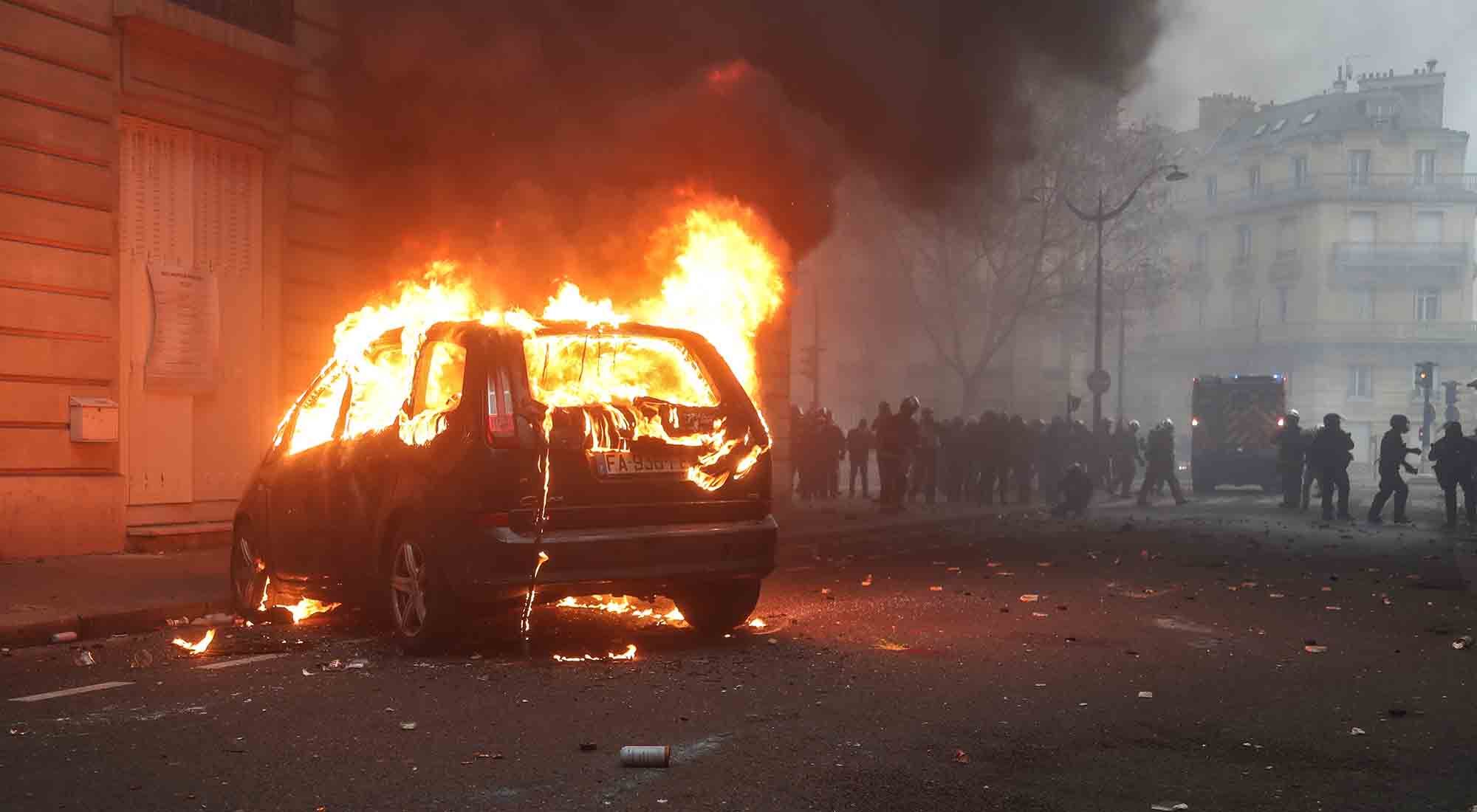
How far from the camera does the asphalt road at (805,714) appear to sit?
13.8 feet

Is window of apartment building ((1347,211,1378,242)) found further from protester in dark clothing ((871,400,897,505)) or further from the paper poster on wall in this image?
the paper poster on wall

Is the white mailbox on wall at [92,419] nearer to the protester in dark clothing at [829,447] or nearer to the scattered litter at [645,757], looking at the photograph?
the scattered litter at [645,757]

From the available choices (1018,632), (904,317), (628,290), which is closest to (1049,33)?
(628,290)

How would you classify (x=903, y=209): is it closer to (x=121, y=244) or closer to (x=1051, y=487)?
(x=121, y=244)

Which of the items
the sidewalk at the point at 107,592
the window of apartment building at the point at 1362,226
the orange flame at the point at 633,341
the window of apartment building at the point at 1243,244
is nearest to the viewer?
the orange flame at the point at 633,341

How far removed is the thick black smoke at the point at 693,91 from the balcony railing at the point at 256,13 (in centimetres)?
67

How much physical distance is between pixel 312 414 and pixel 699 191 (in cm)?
419

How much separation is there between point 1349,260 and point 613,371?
7184 centimetres

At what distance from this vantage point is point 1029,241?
35562mm

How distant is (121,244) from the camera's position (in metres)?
12.4

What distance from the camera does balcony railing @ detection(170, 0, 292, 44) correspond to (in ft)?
42.2

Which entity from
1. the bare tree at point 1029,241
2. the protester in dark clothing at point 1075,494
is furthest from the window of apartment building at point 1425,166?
the protester in dark clothing at point 1075,494

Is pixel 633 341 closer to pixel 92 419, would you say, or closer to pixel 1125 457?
pixel 92 419

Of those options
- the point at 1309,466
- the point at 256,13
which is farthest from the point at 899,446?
the point at 256,13
